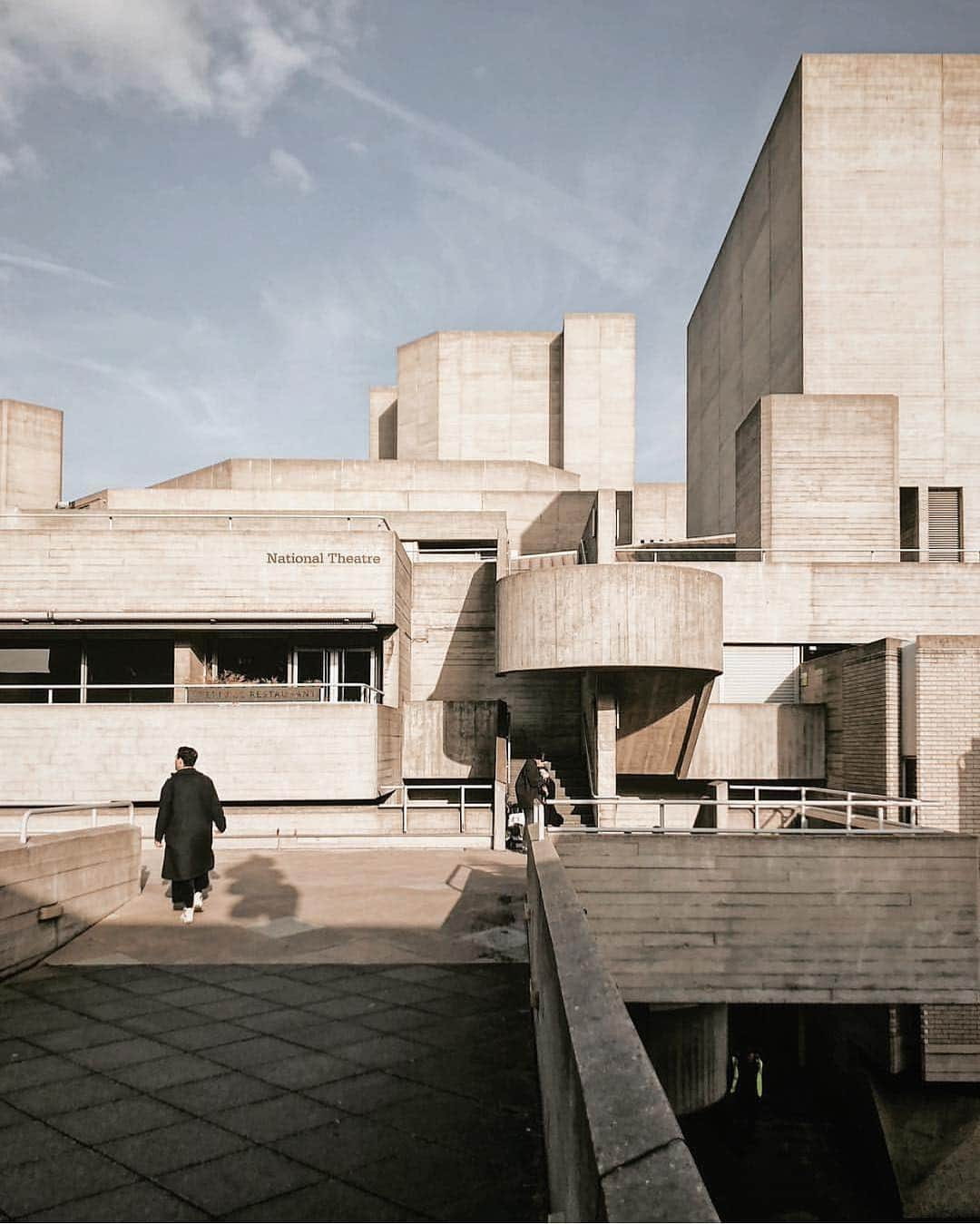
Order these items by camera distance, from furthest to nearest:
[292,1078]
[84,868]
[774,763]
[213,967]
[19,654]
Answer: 1. [19,654]
2. [774,763]
3. [84,868]
4. [213,967]
5. [292,1078]

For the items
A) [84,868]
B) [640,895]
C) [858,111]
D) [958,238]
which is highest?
[858,111]

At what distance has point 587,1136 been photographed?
2.51 m

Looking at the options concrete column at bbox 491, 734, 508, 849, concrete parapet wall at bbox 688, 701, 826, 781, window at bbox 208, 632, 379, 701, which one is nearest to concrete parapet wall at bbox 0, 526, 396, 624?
window at bbox 208, 632, 379, 701

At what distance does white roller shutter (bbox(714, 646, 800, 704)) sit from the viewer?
2488cm

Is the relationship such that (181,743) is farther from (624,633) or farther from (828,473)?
(828,473)

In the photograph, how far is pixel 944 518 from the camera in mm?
31266

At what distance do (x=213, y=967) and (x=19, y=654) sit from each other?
21.6 meters

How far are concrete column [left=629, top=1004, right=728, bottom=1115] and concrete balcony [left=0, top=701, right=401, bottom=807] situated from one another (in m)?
7.52

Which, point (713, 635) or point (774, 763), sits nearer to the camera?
point (713, 635)

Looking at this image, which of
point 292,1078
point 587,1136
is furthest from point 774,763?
point 587,1136

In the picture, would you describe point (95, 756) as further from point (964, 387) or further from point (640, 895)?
point (964, 387)

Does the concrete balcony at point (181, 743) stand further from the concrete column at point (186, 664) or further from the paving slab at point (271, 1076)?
the paving slab at point (271, 1076)

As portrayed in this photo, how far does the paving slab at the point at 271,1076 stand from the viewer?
4109mm

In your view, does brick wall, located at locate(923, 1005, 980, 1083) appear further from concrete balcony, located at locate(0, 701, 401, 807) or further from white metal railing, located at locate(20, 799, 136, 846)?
white metal railing, located at locate(20, 799, 136, 846)
